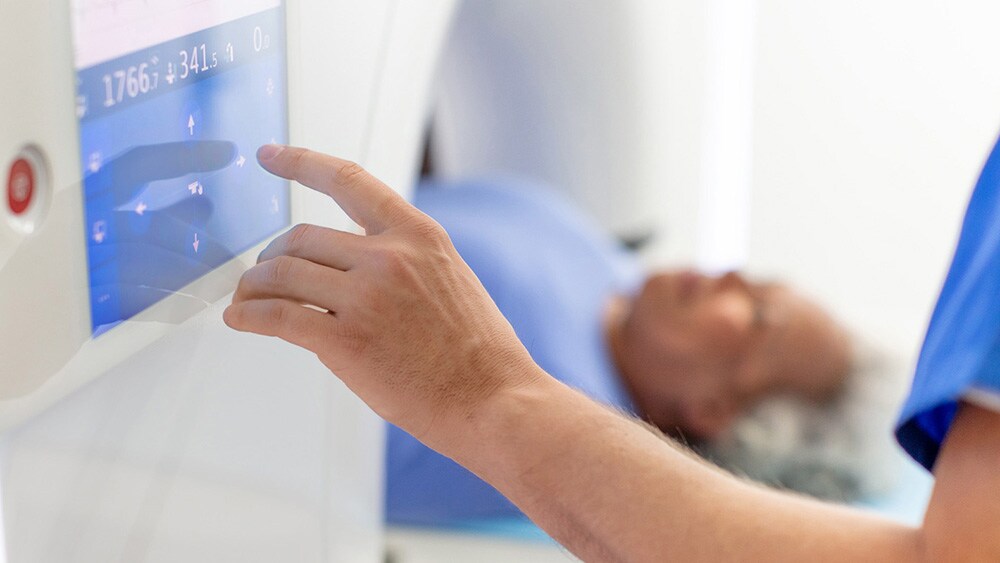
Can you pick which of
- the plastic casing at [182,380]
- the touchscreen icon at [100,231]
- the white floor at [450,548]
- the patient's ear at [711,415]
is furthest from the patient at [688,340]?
the touchscreen icon at [100,231]

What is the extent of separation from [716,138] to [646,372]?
801mm

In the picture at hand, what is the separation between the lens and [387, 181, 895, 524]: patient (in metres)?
1.65

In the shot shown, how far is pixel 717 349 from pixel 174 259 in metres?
1.34

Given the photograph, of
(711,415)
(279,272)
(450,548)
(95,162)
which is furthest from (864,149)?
(95,162)

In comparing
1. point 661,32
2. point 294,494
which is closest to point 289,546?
point 294,494

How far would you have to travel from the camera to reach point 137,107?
455 millimetres

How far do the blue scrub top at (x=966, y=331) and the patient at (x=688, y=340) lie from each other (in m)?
0.95

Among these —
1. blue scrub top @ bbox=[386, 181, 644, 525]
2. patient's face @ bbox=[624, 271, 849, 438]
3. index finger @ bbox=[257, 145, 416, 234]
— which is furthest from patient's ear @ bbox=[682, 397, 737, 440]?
index finger @ bbox=[257, 145, 416, 234]

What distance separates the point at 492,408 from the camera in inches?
22.1

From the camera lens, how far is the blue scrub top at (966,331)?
20.5 inches

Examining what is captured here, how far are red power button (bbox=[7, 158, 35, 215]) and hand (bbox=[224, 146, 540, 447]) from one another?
0.43 feet

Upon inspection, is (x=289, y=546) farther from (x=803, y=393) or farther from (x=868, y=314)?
(x=868, y=314)

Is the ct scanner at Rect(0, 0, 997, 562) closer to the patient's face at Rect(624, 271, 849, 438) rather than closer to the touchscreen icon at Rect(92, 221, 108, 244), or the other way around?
the touchscreen icon at Rect(92, 221, 108, 244)

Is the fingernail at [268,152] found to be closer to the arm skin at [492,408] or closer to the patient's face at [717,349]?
the arm skin at [492,408]
